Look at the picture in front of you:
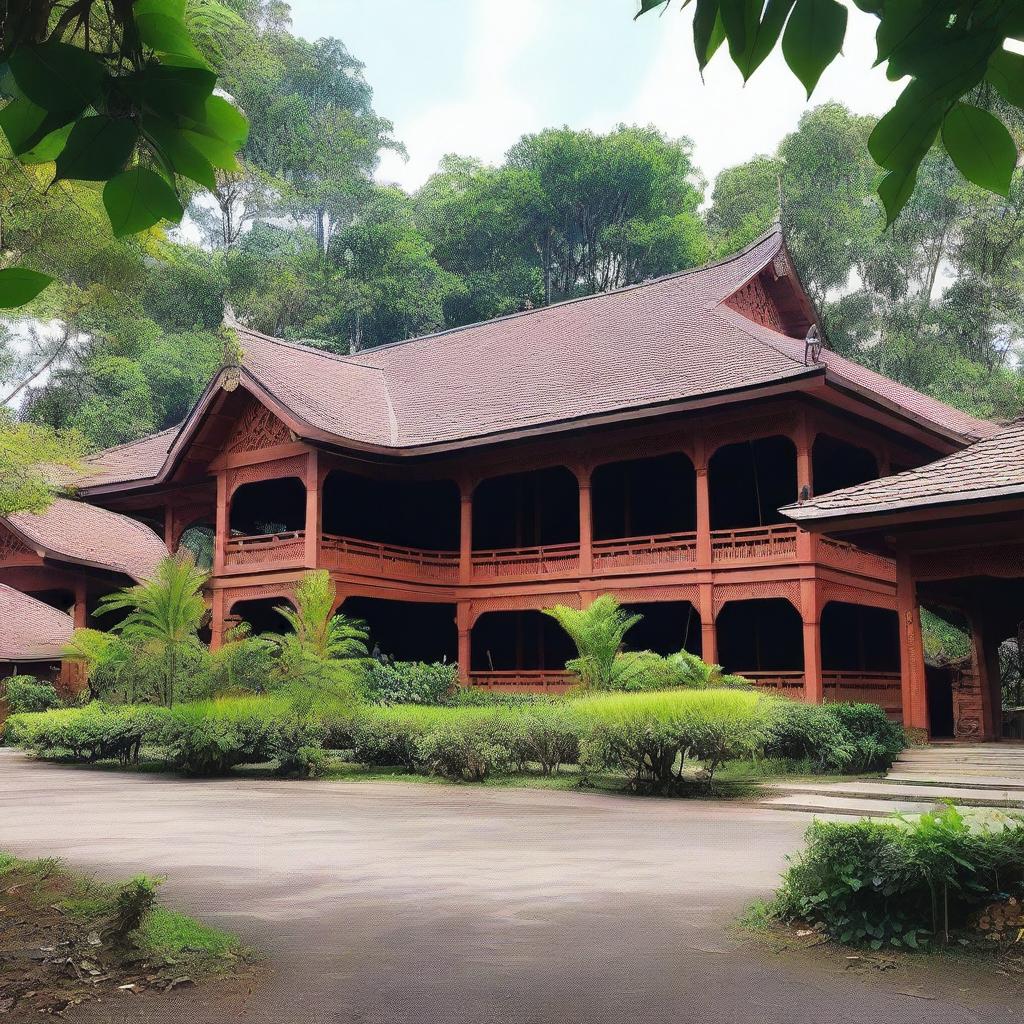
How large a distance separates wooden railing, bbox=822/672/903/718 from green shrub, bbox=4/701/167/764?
10799 mm

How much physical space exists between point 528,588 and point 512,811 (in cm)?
1046

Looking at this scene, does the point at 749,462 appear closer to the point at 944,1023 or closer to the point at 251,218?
→ the point at 944,1023

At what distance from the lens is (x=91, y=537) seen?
28.4 metres

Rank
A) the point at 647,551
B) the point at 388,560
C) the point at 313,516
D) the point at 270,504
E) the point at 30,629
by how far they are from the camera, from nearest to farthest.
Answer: the point at 313,516
the point at 647,551
the point at 388,560
the point at 270,504
the point at 30,629

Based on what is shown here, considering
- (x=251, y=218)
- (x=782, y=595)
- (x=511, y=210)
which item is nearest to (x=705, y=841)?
(x=782, y=595)

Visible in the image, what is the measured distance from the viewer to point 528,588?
2112 cm

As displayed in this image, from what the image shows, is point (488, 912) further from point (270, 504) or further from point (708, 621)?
point (270, 504)

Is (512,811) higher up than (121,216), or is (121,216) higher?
(121,216)

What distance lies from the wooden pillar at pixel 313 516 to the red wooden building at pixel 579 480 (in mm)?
45

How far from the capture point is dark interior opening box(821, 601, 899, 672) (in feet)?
72.3

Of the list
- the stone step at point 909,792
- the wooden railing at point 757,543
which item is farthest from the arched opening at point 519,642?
the stone step at point 909,792

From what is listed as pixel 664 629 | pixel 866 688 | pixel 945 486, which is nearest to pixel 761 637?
pixel 664 629

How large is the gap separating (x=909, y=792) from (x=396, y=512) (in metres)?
14.6

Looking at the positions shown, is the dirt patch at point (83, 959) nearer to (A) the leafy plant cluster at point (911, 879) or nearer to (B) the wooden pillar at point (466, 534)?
(A) the leafy plant cluster at point (911, 879)
